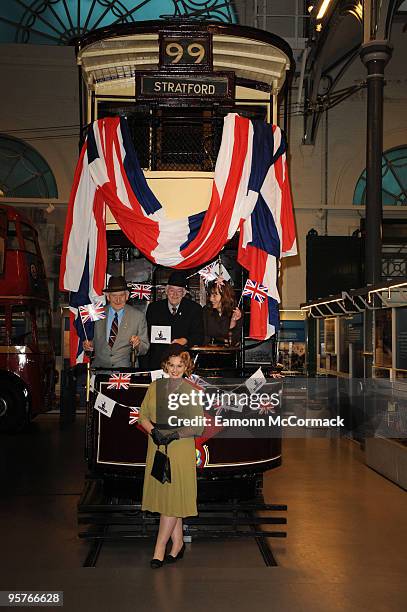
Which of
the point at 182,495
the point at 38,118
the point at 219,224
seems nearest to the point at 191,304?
the point at 219,224

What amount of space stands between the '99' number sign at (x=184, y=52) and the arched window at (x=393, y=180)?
12.2 m

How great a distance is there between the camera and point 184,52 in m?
7.13

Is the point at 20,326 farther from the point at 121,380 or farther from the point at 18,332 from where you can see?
the point at 121,380

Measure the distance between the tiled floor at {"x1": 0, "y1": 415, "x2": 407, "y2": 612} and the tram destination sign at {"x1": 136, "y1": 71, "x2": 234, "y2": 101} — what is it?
414 cm

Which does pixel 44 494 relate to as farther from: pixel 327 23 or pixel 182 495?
pixel 327 23

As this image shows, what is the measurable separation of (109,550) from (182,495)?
40.6 inches

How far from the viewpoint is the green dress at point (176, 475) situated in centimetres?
564

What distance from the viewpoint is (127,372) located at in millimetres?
6660

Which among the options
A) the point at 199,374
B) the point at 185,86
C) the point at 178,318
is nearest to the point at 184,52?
the point at 185,86

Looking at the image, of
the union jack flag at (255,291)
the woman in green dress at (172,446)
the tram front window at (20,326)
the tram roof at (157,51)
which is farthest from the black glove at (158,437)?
the tram front window at (20,326)

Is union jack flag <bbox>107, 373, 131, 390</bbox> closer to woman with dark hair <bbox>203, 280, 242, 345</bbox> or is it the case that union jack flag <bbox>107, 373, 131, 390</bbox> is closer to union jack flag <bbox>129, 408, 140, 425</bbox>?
union jack flag <bbox>129, 408, 140, 425</bbox>

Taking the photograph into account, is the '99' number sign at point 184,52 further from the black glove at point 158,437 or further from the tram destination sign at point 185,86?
the black glove at point 158,437

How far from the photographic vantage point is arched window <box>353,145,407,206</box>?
18750mm

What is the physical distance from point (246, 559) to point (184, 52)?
15.4 ft
